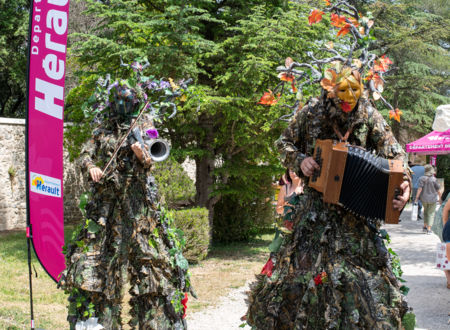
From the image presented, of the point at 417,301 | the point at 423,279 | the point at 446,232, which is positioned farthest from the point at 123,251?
the point at 423,279

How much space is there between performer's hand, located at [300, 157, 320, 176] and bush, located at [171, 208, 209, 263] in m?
6.40

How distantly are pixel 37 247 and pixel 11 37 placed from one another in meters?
18.4

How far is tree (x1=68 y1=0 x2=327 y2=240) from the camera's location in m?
9.14

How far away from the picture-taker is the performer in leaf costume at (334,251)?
2.92 m

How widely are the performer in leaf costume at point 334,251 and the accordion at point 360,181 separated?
0.09 meters

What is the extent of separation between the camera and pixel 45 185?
6047mm

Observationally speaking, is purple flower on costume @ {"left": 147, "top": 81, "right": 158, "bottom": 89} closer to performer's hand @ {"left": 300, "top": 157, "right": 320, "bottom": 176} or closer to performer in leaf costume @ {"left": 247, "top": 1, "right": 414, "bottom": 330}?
performer in leaf costume @ {"left": 247, "top": 1, "right": 414, "bottom": 330}

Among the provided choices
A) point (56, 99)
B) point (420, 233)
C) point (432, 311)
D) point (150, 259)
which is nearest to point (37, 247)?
point (56, 99)

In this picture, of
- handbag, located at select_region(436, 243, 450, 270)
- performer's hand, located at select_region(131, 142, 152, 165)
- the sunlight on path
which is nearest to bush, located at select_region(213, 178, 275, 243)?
the sunlight on path

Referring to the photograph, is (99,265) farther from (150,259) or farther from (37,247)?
(37,247)

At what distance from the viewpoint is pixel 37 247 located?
→ 236 inches

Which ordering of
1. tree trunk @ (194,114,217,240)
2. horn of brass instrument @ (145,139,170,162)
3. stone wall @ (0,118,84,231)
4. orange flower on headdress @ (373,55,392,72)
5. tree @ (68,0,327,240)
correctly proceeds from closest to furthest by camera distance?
orange flower on headdress @ (373,55,392,72)
horn of brass instrument @ (145,139,170,162)
tree @ (68,0,327,240)
tree trunk @ (194,114,217,240)
stone wall @ (0,118,84,231)

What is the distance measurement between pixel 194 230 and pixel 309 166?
6676mm

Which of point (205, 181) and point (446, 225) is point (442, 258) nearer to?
point (446, 225)
